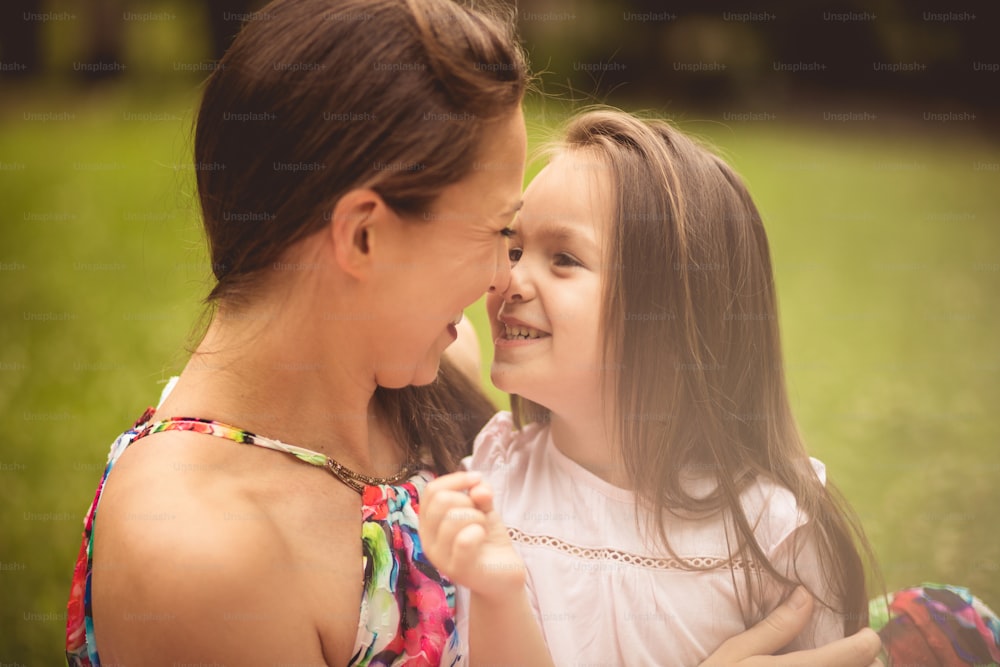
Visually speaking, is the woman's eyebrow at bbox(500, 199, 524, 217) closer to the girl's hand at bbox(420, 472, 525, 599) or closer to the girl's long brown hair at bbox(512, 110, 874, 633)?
the girl's long brown hair at bbox(512, 110, 874, 633)

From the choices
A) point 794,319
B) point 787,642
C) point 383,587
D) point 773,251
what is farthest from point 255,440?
point 773,251

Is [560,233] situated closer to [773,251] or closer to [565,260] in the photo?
[565,260]

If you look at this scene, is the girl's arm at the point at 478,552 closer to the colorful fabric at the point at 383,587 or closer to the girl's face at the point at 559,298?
the colorful fabric at the point at 383,587

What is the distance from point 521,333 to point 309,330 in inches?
20.0

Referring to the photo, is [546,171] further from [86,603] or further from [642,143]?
[86,603]

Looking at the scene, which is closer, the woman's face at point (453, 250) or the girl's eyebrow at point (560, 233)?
the woman's face at point (453, 250)

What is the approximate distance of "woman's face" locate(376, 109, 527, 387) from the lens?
179cm

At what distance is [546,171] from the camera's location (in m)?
2.20

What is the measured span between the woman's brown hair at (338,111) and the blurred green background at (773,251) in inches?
15.6

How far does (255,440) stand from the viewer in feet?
5.90

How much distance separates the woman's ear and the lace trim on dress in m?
0.82

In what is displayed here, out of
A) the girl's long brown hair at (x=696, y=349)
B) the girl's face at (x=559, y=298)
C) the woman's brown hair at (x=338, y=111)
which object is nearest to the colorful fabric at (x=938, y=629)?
the girl's long brown hair at (x=696, y=349)

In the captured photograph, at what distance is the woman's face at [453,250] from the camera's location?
70.4 inches

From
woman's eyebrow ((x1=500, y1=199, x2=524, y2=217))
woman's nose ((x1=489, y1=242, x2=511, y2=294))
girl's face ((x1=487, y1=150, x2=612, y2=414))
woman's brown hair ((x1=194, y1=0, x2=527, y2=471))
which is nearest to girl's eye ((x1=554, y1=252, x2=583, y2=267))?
girl's face ((x1=487, y1=150, x2=612, y2=414))
